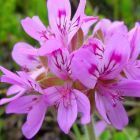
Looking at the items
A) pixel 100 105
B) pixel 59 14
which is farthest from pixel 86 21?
pixel 100 105

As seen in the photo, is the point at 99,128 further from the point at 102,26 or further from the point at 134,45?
the point at 134,45

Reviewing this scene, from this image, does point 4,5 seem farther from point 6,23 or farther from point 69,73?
point 69,73

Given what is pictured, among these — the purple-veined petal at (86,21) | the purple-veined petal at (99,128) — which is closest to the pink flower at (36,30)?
the purple-veined petal at (86,21)

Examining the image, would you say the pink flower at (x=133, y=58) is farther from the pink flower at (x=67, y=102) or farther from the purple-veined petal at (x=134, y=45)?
the pink flower at (x=67, y=102)

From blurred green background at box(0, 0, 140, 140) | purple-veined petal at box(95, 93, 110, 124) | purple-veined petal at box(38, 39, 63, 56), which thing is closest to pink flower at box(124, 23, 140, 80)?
purple-veined petal at box(95, 93, 110, 124)

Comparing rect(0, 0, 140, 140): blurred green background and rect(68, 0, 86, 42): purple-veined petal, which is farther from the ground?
rect(68, 0, 86, 42): purple-veined petal

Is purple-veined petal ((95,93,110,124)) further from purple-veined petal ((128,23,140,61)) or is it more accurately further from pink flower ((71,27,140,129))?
purple-veined petal ((128,23,140,61))

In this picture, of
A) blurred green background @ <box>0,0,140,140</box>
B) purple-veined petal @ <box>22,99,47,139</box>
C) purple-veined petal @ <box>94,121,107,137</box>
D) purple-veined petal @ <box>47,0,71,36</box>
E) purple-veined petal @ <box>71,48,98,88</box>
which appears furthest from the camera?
blurred green background @ <box>0,0,140,140</box>
